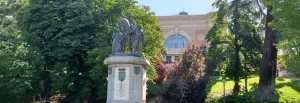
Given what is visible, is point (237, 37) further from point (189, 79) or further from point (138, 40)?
point (138, 40)

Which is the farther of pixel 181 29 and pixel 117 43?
pixel 181 29

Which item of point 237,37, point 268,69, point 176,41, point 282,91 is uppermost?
point 176,41

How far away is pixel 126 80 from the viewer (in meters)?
14.1

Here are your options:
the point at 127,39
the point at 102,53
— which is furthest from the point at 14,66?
the point at 127,39

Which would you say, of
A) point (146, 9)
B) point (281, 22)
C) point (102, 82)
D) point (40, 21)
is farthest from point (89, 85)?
point (281, 22)

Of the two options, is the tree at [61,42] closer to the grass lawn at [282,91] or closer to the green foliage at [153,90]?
the green foliage at [153,90]

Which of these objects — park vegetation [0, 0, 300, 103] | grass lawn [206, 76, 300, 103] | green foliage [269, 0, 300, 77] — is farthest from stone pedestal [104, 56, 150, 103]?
grass lawn [206, 76, 300, 103]

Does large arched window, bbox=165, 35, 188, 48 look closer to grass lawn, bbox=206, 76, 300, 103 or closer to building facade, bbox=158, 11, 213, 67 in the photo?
building facade, bbox=158, 11, 213, 67

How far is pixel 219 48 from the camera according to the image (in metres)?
26.6

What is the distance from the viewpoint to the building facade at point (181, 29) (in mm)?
48659

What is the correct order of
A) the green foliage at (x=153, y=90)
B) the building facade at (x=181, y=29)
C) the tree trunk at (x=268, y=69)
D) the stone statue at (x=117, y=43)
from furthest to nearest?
the building facade at (x=181, y=29)
the green foliage at (x=153, y=90)
the tree trunk at (x=268, y=69)
the stone statue at (x=117, y=43)

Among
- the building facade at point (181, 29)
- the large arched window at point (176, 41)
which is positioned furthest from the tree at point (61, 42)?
the large arched window at point (176, 41)

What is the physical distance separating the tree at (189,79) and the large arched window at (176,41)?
80.8ft

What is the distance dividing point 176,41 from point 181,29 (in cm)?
181
